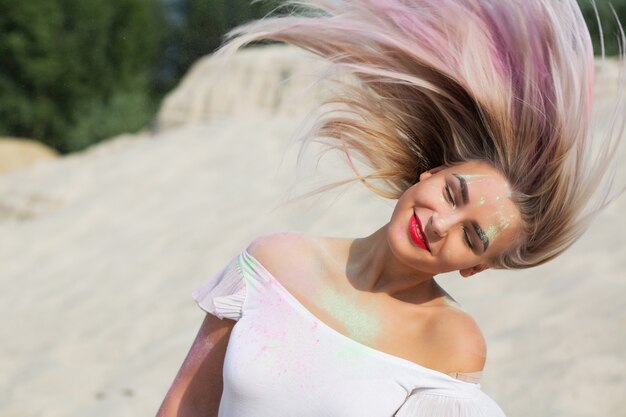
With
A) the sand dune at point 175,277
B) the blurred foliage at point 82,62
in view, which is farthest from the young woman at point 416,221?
the blurred foliage at point 82,62

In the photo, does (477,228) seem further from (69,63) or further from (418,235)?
(69,63)

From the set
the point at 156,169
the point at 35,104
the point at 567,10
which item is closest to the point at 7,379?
the point at 156,169

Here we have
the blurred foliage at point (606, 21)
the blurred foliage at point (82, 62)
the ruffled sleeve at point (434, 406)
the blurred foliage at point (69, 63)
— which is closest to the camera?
the ruffled sleeve at point (434, 406)

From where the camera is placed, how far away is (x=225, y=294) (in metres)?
2.12

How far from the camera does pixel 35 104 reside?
63.6 ft

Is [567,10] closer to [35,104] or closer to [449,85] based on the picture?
[449,85]

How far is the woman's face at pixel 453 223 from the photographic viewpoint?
6.45 feet

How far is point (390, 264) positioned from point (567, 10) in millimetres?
639

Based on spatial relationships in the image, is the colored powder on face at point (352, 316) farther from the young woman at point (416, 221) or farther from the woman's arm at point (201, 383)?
the woman's arm at point (201, 383)

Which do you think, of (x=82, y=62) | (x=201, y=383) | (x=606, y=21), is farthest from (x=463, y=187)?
(x=82, y=62)

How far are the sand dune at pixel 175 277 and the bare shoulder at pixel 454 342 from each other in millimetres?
503

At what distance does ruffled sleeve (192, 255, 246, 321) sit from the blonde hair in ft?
1.16

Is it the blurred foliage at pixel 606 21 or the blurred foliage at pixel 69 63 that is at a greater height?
the blurred foliage at pixel 606 21

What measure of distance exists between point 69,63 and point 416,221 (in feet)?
59.4
